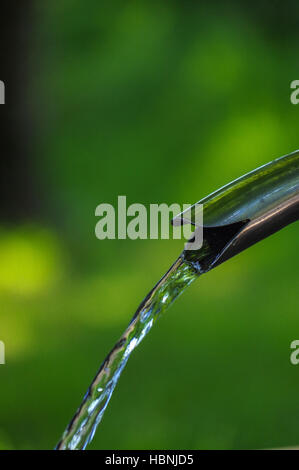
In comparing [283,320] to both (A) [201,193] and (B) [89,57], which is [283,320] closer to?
(A) [201,193]

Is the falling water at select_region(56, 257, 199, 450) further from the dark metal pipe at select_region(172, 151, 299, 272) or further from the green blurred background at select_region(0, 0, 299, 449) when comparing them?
the green blurred background at select_region(0, 0, 299, 449)

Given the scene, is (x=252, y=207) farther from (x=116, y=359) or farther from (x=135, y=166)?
(x=135, y=166)

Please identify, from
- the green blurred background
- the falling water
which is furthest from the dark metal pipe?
the green blurred background

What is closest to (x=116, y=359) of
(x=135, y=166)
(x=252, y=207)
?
(x=252, y=207)

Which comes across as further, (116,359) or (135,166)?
(135,166)

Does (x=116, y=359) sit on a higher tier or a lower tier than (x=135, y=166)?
lower

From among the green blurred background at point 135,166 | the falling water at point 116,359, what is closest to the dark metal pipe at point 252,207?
the falling water at point 116,359
